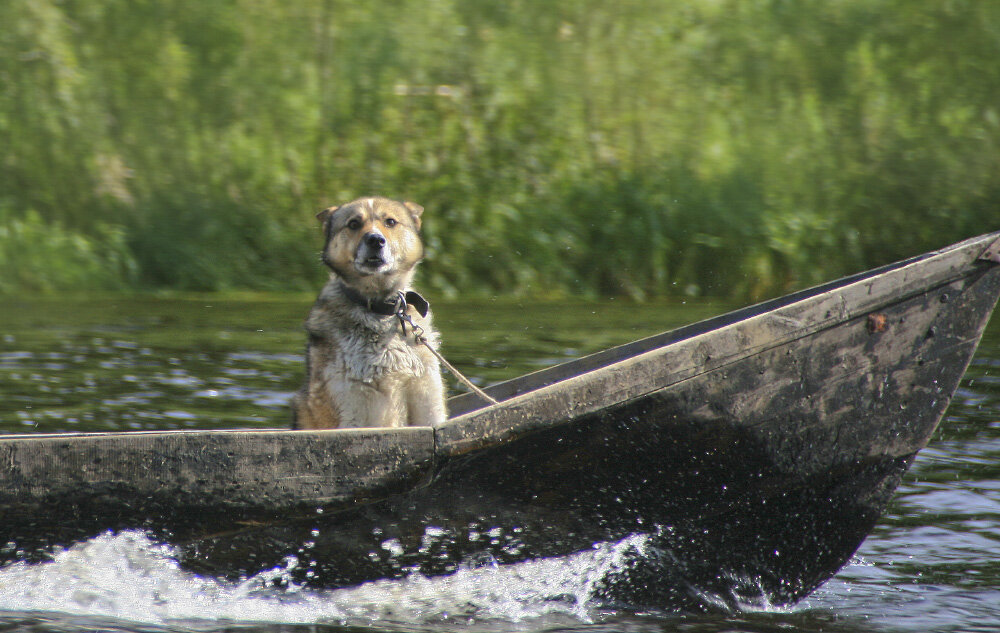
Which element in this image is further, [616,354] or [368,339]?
[616,354]

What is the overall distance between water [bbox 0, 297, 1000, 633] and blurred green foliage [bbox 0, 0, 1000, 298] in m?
5.73

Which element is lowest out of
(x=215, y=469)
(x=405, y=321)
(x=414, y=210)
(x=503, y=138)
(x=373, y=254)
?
(x=215, y=469)

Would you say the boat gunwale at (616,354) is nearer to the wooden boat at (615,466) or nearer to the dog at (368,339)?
the dog at (368,339)

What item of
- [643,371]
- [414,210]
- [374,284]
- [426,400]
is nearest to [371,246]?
[374,284]

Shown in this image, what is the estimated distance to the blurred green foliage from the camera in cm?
1798

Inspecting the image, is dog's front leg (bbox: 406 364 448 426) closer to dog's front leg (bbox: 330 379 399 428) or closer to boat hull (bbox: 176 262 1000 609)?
dog's front leg (bbox: 330 379 399 428)

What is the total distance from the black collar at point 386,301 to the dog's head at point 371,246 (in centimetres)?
4

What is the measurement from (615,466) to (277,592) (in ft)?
4.87

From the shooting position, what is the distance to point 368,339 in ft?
18.7

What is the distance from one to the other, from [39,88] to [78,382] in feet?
33.0

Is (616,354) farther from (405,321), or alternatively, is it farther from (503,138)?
(503,138)

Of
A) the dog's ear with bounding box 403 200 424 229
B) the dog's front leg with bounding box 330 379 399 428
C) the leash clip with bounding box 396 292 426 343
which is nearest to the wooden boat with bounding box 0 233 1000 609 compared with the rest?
the dog's front leg with bounding box 330 379 399 428

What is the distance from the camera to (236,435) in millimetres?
4730

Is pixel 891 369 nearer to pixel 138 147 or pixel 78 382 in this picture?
pixel 78 382
